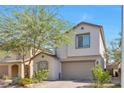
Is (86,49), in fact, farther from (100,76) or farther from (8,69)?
(8,69)

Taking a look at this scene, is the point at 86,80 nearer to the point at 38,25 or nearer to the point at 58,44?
the point at 58,44

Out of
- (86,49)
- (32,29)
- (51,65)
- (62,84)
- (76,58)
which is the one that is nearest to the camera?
(62,84)

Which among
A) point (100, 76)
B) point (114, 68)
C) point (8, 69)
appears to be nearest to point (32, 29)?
point (8, 69)

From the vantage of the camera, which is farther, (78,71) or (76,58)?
(76,58)

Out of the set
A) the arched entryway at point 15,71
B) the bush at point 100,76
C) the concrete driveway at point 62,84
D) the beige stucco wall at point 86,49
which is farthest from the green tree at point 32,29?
the bush at point 100,76

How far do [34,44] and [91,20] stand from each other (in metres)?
1.46

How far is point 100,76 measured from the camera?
22.1 ft

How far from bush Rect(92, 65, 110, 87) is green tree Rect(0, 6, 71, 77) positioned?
1012mm

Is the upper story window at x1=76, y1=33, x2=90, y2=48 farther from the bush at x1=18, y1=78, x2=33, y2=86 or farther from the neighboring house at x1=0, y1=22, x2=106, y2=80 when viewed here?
the bush at x1=18, y1=78, x2=33, y2=86

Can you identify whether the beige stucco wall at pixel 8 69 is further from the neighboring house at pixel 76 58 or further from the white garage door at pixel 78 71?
the white garage door at pixel 78 71

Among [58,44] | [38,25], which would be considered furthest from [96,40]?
[38,25]

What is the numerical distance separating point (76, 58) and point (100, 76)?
2.73ft

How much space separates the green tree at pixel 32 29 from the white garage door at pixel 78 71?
65 cm
